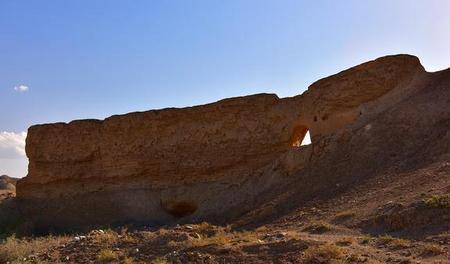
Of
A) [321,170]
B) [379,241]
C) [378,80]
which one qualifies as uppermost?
[378,80]

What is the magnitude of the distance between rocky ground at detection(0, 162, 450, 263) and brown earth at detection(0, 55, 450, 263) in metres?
0.04

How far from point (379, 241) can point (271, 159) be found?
11.0 meters

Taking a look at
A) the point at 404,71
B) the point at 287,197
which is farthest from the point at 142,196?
the point at 404,71

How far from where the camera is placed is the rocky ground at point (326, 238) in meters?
8.88

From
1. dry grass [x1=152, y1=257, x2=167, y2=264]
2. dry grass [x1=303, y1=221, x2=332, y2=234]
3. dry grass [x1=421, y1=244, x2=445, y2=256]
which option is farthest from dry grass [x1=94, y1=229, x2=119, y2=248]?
dry grass [x1=421, y1=244, x2=445, y2=256]

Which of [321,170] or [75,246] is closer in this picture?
[75,246]

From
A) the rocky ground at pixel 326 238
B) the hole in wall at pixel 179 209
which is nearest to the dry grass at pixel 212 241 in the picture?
the rocky ground at pixel 326 238

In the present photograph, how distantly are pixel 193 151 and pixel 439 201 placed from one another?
42.7 feet

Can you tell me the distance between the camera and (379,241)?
9484 millimetres

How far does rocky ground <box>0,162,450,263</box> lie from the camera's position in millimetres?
8875

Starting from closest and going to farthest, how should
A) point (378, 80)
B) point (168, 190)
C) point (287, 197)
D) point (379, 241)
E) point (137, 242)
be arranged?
point (379, 241) < point (137, 242) < point (287, 197) < point (378, 80) < point (168, 190)

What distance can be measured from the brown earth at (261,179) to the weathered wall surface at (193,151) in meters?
0.05

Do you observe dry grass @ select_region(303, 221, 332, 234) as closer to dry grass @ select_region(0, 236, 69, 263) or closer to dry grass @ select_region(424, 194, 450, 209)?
dry grass @ select_region(424, 194, 450, 209)

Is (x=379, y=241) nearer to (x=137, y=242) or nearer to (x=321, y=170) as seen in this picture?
(x=137, y=242)
